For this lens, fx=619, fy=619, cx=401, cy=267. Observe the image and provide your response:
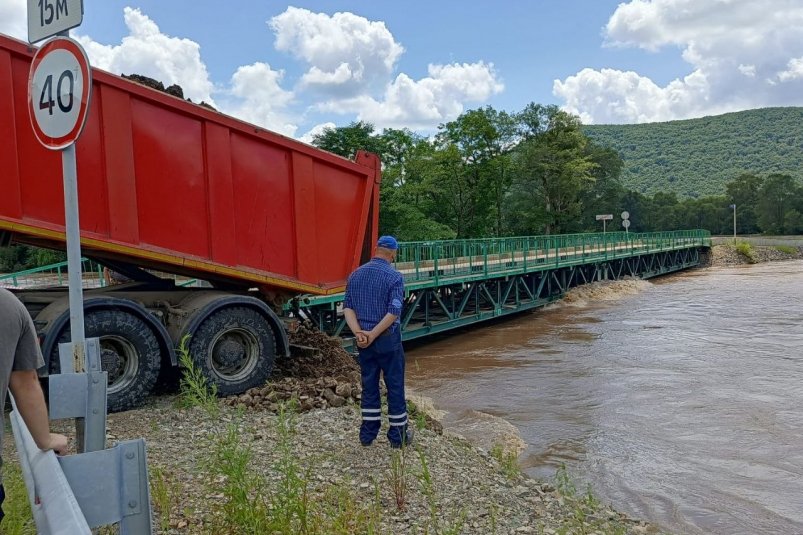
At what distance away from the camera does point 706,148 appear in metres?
137

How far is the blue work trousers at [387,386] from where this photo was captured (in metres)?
4.80

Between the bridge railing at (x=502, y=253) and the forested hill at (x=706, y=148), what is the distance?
302 feet

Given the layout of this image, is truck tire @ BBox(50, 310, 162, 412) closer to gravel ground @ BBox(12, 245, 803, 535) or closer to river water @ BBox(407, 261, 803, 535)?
gravel ground @ BBox(12, 245, 803, 535)

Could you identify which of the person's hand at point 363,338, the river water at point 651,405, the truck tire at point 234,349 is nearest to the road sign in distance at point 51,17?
the person's hand at point 363,338

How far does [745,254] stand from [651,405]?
42047 millimetres

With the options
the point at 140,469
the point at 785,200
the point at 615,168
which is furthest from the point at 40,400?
the point at 785,200

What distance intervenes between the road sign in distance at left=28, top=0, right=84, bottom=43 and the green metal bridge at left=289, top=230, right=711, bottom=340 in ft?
17.3

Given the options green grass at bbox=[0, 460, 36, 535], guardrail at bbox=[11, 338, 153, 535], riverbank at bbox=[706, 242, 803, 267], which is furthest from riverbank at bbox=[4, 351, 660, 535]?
riverbank at bbox=[706, 242, 803, 267]

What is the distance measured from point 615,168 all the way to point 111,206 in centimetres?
5412

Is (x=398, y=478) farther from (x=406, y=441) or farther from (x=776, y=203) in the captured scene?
(x=776, y=203)

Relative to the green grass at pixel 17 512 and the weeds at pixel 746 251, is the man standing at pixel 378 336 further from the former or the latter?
the weeds at pixel 746 251

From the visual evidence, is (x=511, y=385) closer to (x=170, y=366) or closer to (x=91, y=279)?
(x=170, y=366)

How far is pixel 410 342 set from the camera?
1469cm

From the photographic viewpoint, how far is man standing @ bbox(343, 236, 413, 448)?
4773 mm
